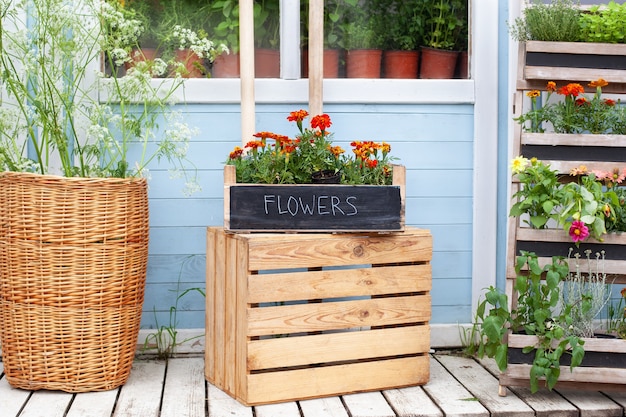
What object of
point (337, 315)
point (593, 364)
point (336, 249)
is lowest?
point (593, 364)

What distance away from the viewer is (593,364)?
298cm

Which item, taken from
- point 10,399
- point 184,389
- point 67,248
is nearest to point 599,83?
point 184,389

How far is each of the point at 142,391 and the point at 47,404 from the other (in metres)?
0.34

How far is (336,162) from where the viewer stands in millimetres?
3145

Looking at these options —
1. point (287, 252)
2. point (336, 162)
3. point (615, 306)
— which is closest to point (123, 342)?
point (287, 252)

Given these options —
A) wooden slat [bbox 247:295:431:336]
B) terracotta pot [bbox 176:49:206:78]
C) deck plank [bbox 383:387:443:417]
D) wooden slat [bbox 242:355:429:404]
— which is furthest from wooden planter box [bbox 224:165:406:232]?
terracotta pot [bbox 176:49:206:78]

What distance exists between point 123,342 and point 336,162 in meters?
1.02

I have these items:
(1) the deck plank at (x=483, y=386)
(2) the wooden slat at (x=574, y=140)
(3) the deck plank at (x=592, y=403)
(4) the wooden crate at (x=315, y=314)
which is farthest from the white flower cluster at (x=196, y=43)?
(3) the deck plank at (x=592, y=403)

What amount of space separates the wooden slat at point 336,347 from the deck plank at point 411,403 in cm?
14

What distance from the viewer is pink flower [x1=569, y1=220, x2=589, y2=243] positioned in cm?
292

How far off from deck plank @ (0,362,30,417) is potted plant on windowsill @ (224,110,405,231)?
942 mm

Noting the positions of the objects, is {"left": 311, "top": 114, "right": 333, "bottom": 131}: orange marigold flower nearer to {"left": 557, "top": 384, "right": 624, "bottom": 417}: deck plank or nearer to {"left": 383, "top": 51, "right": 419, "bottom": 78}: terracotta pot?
{"left": 383, "top": 51, "right": 419, "bottom": 78}: terracotta pot

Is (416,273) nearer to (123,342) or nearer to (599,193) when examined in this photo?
(599,193)

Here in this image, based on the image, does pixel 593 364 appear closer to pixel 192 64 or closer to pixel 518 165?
pixel 518 165
